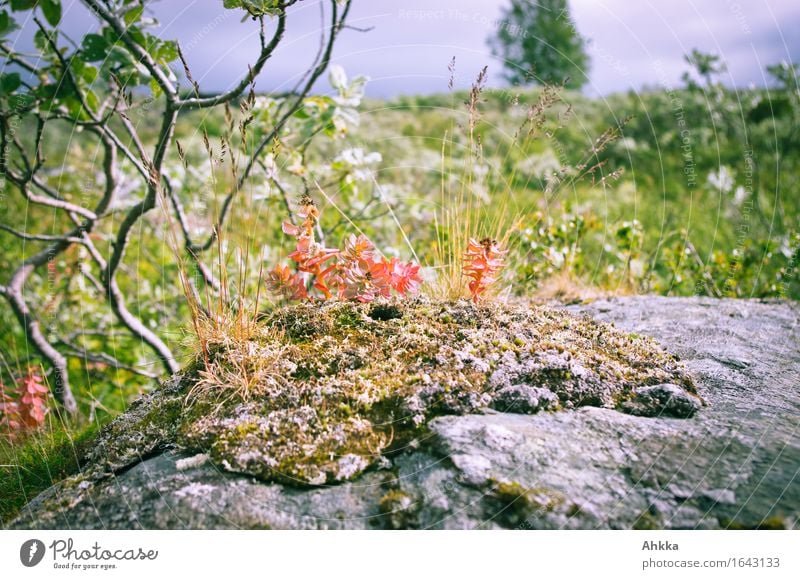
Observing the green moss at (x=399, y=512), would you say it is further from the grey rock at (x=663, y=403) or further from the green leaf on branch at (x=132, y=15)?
the green leaf on branch at (x=132, y=15)

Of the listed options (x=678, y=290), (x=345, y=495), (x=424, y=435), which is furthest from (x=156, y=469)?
(x=678, y=290)

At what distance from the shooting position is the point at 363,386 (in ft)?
7.57

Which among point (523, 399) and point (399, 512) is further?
point (523, 399)

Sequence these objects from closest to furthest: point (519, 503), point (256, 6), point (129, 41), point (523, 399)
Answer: point (519, 503), point (523, 399), point (256, 6), point (129, 41)

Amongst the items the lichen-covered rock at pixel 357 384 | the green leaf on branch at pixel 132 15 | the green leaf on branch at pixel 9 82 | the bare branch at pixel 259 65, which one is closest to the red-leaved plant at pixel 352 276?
the lichen-covered rock at pixel 357 384

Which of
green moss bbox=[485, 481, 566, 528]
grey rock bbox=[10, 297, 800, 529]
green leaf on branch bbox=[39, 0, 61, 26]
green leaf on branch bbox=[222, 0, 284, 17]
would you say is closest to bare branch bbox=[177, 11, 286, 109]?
green leaf on branch bbox=[222, 0, 284, 17]

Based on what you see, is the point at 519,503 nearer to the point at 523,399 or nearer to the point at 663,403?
the point at 523,399

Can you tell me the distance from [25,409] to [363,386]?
221 cm

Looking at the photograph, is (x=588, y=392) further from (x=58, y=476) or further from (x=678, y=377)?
(x=58, y=476)

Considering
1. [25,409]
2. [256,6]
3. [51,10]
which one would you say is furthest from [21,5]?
[25,409]

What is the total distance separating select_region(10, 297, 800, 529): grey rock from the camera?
184 cm

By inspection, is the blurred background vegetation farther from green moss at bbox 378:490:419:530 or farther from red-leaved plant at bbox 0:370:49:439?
green moss at bbox 378:490:419:530

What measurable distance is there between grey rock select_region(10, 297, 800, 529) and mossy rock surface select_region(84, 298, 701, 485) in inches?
2.0

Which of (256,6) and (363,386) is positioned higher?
(256,6)
